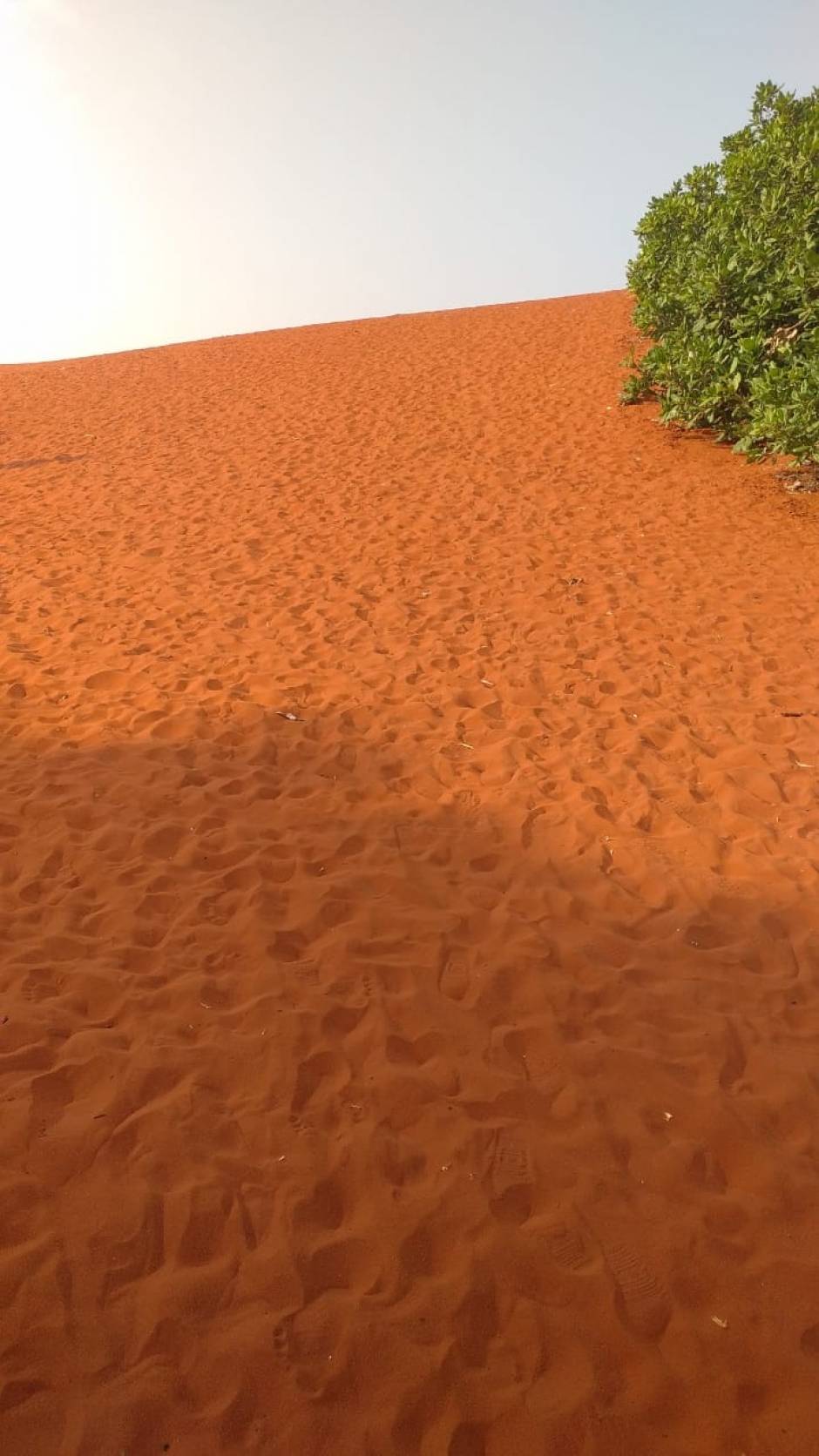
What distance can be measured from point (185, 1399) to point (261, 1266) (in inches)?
14.6

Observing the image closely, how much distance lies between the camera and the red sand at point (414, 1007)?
229 centimetres

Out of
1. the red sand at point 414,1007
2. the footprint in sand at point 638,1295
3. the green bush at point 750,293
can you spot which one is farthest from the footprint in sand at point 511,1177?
the green bush at point 750,293

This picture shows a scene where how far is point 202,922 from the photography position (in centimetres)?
387

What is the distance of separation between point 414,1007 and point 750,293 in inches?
346

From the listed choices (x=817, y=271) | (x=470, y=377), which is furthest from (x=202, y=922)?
(x=470, y=377)

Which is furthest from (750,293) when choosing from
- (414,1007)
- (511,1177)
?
(511,1177)

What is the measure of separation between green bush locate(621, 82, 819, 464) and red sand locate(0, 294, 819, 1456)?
5.07ft

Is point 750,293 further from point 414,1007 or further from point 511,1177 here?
point 511,1177

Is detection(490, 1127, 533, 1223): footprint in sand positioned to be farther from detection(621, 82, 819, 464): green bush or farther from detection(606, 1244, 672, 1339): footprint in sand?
detection(621, 82, 819, 464): green bush

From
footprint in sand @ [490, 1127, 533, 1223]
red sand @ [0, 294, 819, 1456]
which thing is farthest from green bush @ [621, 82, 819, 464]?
footprint in sand @ [490, 1127, 533, 1223]

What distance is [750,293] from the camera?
905 centimetres

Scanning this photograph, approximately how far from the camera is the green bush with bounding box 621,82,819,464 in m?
8.36

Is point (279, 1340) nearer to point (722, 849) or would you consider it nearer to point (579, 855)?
point (579, 855)

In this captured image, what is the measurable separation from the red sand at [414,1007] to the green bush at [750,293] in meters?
1.54
